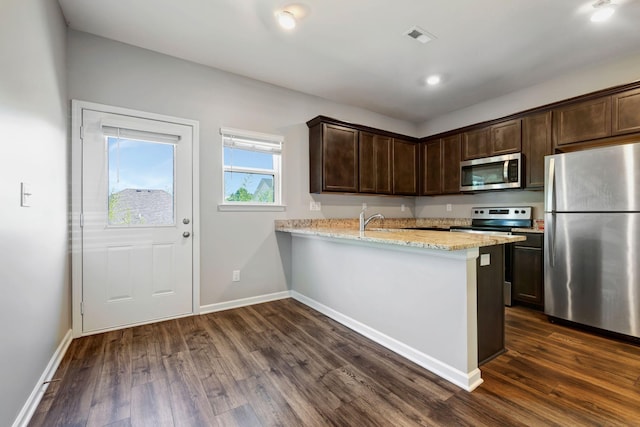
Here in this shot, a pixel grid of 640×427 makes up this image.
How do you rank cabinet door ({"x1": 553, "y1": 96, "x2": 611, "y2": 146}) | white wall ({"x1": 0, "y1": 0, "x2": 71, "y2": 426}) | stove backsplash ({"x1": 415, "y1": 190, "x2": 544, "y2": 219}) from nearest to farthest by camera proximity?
1. white wall ({"x1": 0, "y1": 0, "x2": 71, "y2": 426})
2. cabinet door ({"x1": 553, "y1": 96, "x2": 611, "y2": 146})
3. stove backsplash ({"x1": 415, "y1": 190, "x2": 544, "y2": 219})

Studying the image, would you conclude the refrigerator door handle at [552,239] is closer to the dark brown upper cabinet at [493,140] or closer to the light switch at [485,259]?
the dark brown upper cabinet at [493,140]

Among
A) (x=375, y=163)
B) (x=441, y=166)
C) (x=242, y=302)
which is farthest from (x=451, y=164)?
(x=242, y=302)

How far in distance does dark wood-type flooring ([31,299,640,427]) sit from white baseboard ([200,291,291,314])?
527mm

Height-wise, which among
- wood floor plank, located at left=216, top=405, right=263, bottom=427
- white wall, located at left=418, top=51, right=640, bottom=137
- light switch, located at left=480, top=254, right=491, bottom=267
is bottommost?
wood floor plank, located at left=216, top=405, right=263, bottom=427

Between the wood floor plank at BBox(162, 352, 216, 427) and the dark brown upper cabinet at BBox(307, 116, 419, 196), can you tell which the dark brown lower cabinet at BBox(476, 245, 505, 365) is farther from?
the dark brown upper cabinet at BBox(307, 116, 419, 196)

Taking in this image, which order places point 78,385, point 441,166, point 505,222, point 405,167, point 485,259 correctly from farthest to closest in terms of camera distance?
point 405,167
point 441,166
point 505,222
point 485,259
point 78,385

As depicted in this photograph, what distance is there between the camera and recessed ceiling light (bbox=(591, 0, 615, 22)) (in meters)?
2.12

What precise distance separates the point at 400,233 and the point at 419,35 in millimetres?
1763

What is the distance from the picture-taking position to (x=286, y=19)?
2.23m

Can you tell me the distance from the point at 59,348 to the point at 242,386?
1.49 meters

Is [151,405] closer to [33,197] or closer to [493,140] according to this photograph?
[33,197]

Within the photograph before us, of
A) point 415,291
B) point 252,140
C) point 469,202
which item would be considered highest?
point 252,140

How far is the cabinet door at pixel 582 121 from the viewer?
2758 mm

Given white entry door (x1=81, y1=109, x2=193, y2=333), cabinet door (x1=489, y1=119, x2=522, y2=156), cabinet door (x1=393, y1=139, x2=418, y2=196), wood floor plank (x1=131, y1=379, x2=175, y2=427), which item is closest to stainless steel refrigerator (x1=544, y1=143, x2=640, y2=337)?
cabinet door (x1=489, y1=119, x2=522, y2=156)
